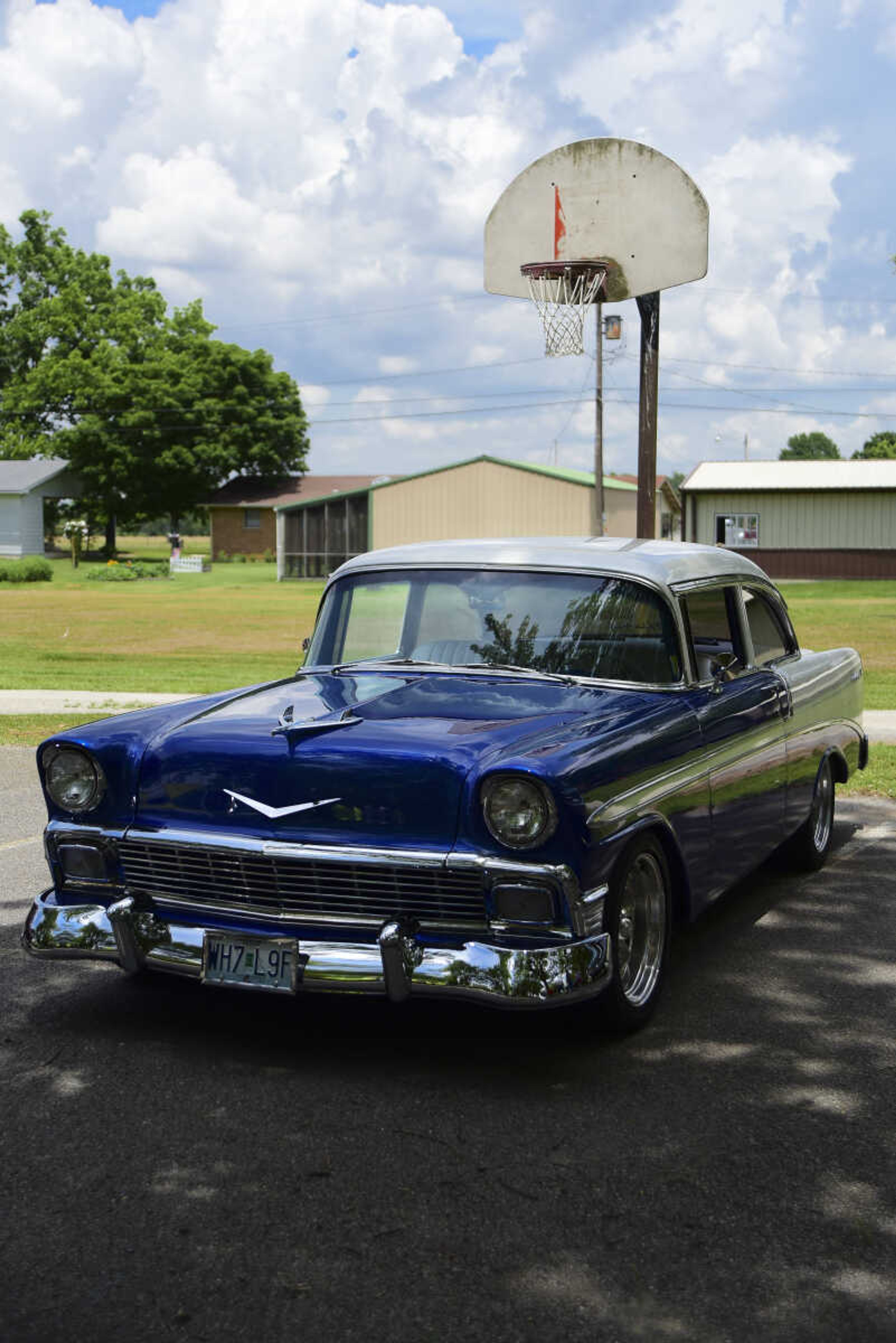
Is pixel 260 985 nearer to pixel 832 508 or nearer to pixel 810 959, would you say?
pixel 810 959

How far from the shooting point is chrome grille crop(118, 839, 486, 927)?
4.21 metres

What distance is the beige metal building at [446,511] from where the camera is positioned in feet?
173

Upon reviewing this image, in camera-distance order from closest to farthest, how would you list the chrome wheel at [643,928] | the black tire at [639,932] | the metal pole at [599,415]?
the black tire at [639,932] < the chrome wheel at [643,928] < the metal pole at [599,415]

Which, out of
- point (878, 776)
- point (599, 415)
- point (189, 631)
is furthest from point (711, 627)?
point (599, 415)

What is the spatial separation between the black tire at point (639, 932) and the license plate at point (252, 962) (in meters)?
1.03

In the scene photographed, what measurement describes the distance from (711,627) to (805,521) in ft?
147

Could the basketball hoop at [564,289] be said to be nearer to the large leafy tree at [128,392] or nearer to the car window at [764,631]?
the car window at [764,631]

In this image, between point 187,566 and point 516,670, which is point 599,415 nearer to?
point 187,566

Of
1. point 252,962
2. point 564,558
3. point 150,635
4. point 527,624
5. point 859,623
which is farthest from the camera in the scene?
point 859,623

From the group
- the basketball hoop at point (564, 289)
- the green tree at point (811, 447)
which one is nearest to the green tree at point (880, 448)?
the green tree at point (811, 447)

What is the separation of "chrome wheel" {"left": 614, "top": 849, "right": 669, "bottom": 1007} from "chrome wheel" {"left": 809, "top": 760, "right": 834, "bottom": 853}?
2.42 metres

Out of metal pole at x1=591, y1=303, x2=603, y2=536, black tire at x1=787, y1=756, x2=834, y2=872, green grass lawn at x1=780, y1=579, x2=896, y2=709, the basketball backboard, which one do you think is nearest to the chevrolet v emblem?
black tire at x1=787, y1=756, x2=834, y2=872

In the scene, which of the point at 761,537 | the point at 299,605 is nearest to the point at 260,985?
the point at 299,605

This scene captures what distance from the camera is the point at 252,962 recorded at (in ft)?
14.1
